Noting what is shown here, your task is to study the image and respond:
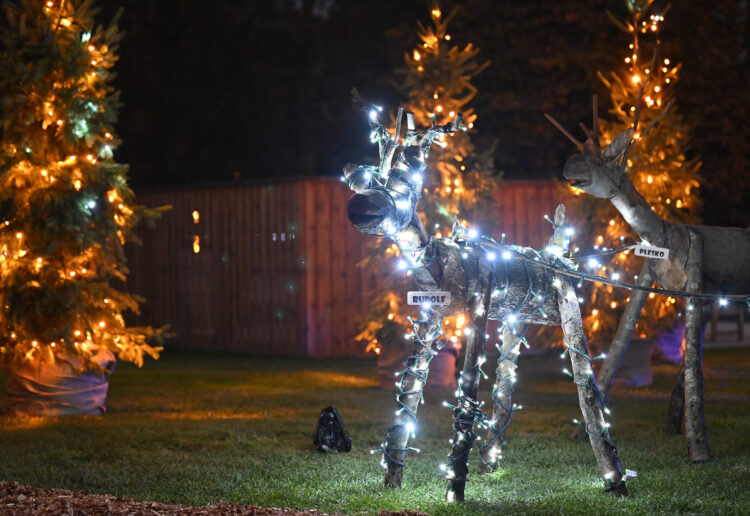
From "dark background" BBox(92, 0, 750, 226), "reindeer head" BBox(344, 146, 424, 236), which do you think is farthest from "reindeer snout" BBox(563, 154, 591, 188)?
"dark background" BBox(92, 0, 750, 226)

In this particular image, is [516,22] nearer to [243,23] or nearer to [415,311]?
[243,23]

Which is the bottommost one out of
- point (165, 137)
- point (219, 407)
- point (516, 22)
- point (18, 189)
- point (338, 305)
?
point (219, 407)

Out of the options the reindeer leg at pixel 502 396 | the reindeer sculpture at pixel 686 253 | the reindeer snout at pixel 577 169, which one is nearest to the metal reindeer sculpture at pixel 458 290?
the reindeer leg at pixel 502 396

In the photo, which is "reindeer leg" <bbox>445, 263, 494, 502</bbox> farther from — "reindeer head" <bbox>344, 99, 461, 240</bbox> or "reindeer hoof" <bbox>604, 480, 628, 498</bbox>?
"reindeer hoof" <bbox>604, 480, 628, 498</bbox>

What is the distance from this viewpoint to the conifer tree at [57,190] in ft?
37.4

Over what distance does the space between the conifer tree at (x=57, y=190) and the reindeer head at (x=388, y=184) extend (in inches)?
222

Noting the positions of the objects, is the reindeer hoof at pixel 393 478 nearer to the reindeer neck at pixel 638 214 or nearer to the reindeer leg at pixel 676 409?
the reindeer neck at pixel 638 214

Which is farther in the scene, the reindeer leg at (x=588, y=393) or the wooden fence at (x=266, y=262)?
the wooden fence at (x=266, y=262)

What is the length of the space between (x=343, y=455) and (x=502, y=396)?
1790 mm

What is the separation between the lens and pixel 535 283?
7754mm

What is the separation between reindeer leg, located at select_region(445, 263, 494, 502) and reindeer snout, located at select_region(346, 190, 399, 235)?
1240 mm

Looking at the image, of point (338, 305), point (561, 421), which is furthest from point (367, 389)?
point (338, 305)

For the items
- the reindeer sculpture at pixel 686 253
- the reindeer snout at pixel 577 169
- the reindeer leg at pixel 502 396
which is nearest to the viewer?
the reindeer leg at pixel 502 396

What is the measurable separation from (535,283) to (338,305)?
12.0 m
